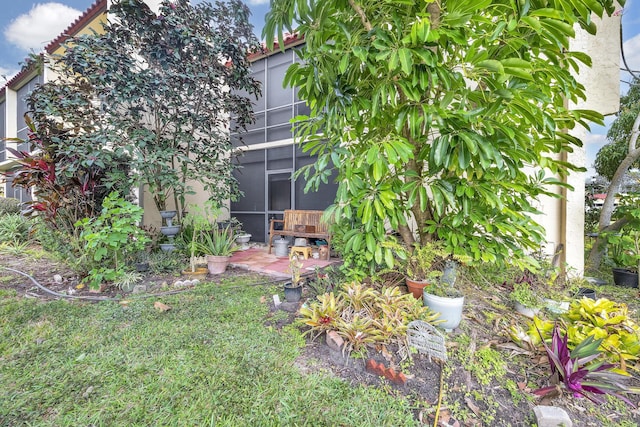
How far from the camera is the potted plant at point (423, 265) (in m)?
2.22

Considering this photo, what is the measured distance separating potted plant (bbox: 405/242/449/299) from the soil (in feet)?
1.37

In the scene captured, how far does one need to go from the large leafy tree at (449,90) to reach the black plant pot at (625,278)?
2.08 meters

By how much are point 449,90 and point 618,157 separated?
590cm

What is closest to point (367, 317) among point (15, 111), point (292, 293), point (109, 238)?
point (292, 293)

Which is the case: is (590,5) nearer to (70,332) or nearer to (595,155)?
(70,332)

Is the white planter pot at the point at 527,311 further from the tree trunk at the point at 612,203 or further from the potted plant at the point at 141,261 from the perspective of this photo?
the potted plant at the point at 141,261

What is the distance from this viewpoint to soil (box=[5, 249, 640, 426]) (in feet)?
4.23

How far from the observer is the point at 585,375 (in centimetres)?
129

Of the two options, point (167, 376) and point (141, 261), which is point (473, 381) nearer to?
point (167, 376)

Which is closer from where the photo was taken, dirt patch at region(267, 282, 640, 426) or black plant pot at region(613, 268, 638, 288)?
dirt patch at region(267, 282, 640, 426)

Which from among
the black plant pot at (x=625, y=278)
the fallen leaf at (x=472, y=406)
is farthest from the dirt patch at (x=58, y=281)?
the black plant pot at (x=625, y=278)

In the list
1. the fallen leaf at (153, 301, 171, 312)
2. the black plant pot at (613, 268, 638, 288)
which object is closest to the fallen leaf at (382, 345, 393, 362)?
the fallen leaf at (153, 301, 171, 312)

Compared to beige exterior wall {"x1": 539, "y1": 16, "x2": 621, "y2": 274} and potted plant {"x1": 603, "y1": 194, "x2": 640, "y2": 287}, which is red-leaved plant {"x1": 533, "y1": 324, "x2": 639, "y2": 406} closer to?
beige exterior wall {"x1": 539, "y1": 16, "x2": 621, "y2": 274}

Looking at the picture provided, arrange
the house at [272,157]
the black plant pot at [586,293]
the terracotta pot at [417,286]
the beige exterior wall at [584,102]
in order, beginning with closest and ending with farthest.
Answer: the terracotta pot at [417,286]
the black plant pot at [586,293]
the beige exterior wall at [584,102]
the house at [272,157]
